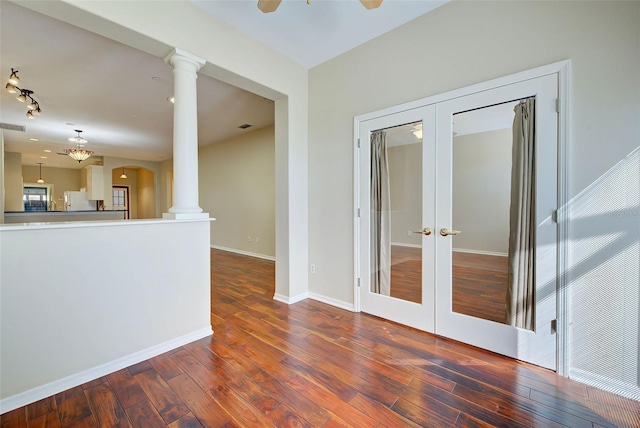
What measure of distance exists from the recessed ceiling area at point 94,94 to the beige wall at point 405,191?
2626mm

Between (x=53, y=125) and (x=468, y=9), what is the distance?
7833 millimetres

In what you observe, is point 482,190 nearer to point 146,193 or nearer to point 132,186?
point 146,193

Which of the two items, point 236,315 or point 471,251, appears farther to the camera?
point 236,315

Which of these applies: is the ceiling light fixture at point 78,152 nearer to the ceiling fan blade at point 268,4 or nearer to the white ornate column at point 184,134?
the white ornate column at point 184,134

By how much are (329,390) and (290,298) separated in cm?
163

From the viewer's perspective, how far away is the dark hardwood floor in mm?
1505

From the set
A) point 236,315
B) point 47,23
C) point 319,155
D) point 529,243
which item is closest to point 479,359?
point 529,243

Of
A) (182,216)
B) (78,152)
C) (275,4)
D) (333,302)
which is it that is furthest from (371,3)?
(78,152)

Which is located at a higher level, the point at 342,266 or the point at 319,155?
the point at 319,155

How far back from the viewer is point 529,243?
203cm

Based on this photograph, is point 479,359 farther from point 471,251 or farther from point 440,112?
point 440,112

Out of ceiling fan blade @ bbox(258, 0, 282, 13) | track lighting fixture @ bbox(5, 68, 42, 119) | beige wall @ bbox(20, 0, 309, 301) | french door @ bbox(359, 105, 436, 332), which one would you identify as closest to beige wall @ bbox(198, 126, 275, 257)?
beige wall @ bbox(20, 0, 309, 301)

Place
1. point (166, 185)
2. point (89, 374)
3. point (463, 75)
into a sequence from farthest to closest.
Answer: point (166, 185) → point (463, 75) → point (89, 374)

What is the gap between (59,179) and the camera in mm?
10797
